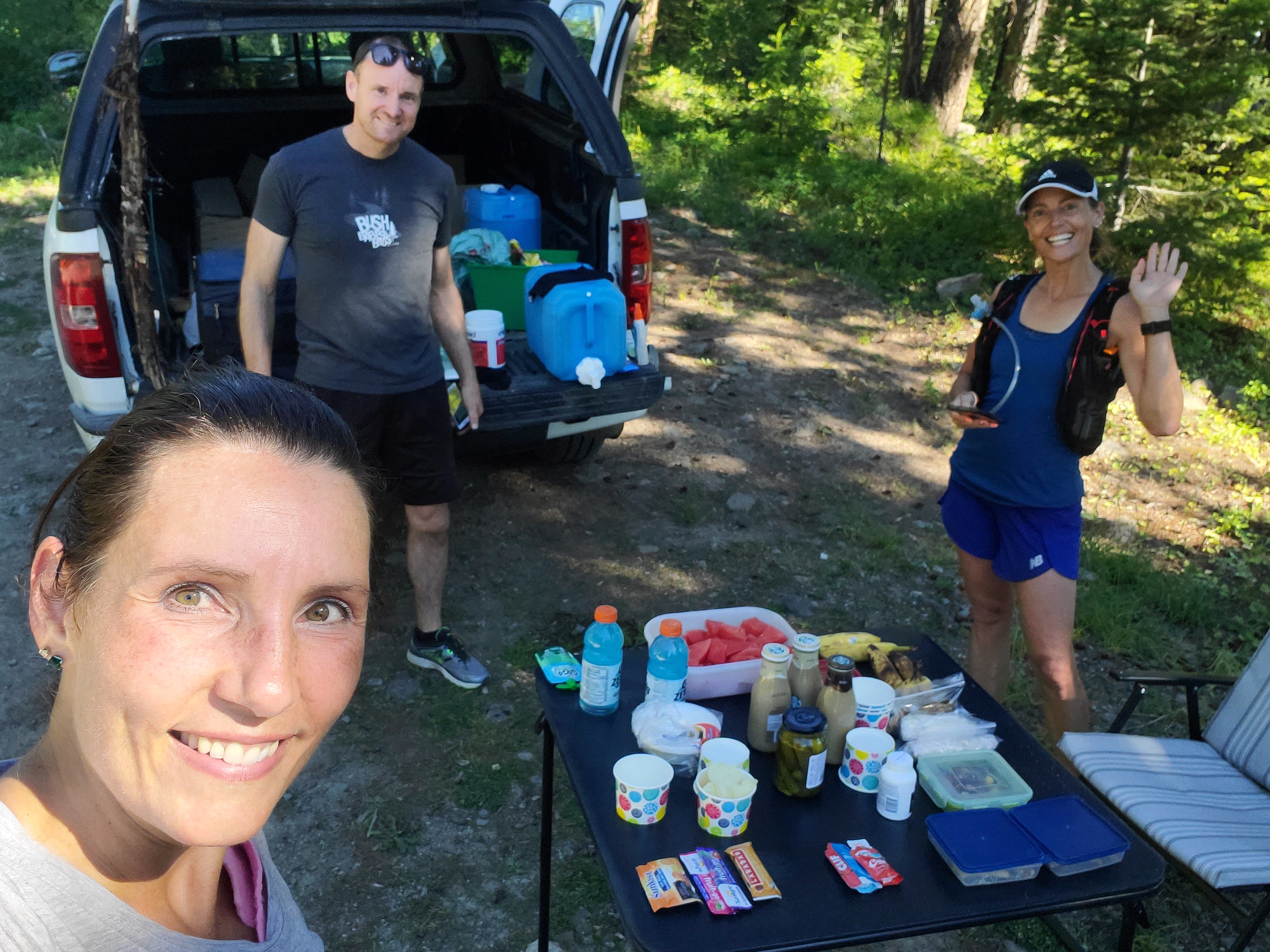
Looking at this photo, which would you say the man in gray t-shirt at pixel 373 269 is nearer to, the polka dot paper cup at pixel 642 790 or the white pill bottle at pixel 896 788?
the polka dot paper cup at pixel 642 790

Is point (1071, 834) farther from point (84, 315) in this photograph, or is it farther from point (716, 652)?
point (84, 315)

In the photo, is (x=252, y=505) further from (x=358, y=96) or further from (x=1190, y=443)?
(x=1190, y=443)

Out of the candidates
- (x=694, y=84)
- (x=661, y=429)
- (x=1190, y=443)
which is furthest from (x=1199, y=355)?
(x=694, y=84)

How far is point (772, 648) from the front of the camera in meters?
2.38

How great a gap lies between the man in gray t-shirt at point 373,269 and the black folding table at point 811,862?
4.55 feet

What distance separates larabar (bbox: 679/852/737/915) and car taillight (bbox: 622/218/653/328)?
9.25ft

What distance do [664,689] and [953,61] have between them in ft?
35.6

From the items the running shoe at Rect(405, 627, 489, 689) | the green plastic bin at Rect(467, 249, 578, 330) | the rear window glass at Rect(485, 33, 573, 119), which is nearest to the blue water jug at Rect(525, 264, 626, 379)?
the green plastic bin at Rect(467, 249, 578, 330)

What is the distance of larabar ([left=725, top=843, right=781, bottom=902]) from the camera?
2000 millimetres

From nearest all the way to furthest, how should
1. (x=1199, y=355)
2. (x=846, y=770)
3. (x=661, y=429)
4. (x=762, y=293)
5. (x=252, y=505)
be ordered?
(x=252, y=505) < (x=846, y=770) < (x=661, y=429) < (x=1199, y=355) < (x=762, y=293)

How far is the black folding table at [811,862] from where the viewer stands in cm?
193

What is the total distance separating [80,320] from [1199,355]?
6.92 metres

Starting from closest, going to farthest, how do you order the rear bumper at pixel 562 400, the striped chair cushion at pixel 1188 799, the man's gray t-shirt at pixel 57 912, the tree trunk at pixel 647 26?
the man's gray t-shirt at pixel 57 912
the striped chair cushion at pixel 1188 799
the rear bumper at pixel 562 400
the tree trunk at pixel 647 26

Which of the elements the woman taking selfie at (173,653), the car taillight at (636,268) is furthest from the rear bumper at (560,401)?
the woman taking selfie at (173,653)
